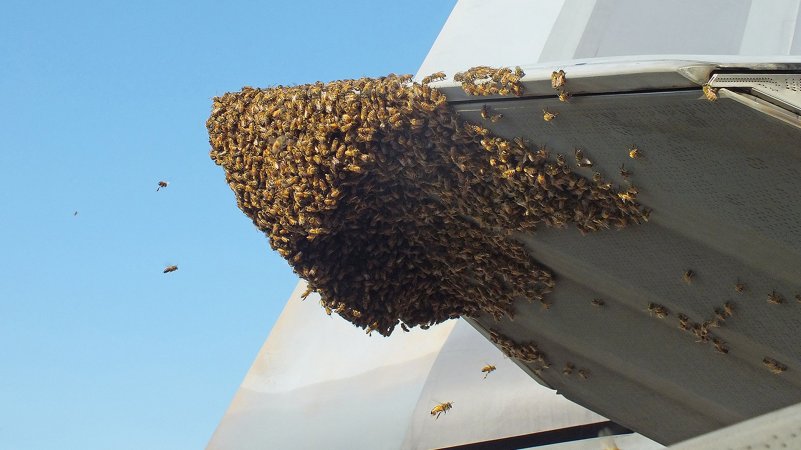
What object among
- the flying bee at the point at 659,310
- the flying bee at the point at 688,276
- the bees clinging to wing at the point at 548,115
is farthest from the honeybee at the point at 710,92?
the flying bee at the point at 659,310

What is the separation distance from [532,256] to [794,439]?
6270mm

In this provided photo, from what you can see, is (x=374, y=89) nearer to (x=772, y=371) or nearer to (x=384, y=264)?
(x=384, y=264)

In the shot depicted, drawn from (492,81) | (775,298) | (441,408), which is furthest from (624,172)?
(441,408)

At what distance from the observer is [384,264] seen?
8.98m

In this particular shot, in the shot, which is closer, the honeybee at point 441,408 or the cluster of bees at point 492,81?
the cluster of bees at point 492,81

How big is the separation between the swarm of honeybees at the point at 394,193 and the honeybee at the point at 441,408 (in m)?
4.31

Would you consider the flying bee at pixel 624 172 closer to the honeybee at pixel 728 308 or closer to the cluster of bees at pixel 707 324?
the cluster of bees at pixel 707 324

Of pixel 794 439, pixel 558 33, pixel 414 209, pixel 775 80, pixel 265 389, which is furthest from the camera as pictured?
pixel 265 389

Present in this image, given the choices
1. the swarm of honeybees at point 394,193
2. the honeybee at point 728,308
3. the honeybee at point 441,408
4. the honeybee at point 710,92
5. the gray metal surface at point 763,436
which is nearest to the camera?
the gray metal surface at point 763,436

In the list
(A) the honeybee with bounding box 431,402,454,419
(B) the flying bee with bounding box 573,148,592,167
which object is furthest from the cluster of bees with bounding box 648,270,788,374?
(A) the honeybee with bounding box 431,402,454,419

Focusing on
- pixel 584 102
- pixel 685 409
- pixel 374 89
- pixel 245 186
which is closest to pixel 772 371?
pixel 685 409

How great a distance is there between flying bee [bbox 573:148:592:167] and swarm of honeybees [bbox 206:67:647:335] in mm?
166

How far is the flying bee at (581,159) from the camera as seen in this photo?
7.23 metres

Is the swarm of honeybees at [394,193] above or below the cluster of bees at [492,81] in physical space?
below
